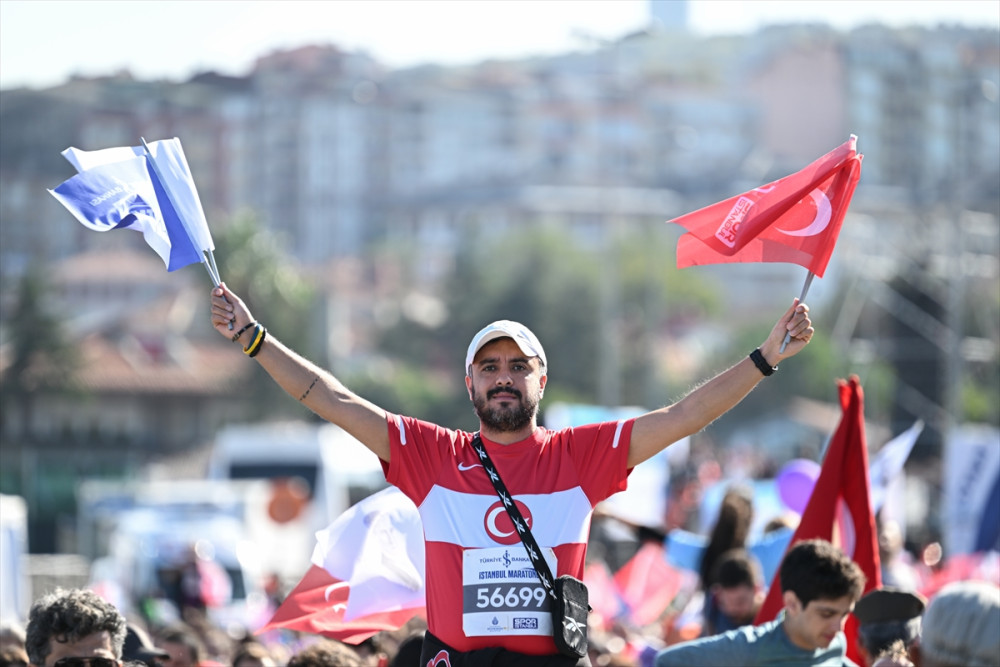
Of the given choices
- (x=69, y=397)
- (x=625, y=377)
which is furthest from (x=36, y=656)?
(x=625, y=377)

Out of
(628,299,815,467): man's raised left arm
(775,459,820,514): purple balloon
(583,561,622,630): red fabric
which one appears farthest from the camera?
(583,561,622,630): red fabric

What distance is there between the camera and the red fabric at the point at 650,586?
39.5ft

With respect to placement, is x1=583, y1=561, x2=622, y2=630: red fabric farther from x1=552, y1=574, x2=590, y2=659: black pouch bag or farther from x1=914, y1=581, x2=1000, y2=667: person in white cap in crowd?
x1=914, y1=581, x2=1000, y2=667: person in white cap in crowd

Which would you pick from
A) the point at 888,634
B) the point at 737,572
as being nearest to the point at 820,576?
the point at 888,634

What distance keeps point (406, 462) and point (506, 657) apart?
0.59 metres

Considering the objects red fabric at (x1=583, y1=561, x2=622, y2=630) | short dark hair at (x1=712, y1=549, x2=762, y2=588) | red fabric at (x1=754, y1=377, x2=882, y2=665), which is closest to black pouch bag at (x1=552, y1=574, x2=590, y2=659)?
red fabric at (x1=754, y1=377, x2=882, y2=665)

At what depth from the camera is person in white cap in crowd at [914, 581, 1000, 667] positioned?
432 cm

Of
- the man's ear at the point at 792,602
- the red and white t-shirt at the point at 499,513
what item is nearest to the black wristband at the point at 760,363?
the red and white t-shirt at the point at 499,513

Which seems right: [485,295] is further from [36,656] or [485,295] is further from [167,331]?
[36,656]

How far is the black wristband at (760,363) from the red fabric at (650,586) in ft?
23.5

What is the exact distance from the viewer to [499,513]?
470 cm

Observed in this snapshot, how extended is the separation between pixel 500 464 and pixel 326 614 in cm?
162

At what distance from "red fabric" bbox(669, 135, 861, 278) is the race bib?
3.92ft

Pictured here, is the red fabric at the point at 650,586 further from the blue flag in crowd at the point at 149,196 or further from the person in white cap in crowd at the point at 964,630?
the person in white cap in crowd at the point at 964,630
